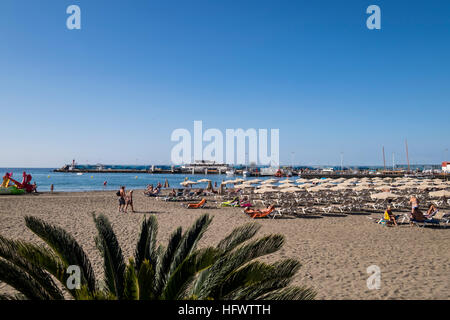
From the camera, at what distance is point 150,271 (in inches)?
103

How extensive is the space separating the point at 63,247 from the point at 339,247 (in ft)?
25.1

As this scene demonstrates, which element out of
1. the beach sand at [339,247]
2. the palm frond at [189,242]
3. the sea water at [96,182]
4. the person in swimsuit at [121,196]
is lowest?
the sea water at [96,182]

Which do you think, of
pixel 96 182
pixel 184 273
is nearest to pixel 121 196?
pixel 184 273

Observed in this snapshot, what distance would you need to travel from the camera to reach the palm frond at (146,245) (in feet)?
12.6

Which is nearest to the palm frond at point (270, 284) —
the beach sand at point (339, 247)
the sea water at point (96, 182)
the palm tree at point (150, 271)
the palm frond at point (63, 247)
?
the palm tree at point (150, 271)

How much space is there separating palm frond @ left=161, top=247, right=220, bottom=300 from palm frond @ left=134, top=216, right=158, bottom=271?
1068 millimetres

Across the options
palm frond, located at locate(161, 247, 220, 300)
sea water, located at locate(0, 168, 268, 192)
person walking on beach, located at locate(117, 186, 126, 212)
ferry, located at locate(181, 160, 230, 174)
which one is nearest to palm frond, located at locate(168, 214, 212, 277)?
palm frond, located at locate(161, 247, 220, 300)

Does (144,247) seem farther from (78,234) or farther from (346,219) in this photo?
(346,219)

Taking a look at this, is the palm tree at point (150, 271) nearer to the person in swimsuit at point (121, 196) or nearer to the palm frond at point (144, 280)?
the palm frond at point (144, 280)

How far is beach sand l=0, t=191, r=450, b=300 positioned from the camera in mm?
5715

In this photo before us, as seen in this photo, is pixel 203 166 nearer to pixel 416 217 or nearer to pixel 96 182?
pixel 96 182

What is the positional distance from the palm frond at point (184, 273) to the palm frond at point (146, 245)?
107cm

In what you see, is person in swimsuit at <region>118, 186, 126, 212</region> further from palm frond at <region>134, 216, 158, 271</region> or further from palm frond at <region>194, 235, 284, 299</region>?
palm frond at <region>194, 235, 284, 299</region>

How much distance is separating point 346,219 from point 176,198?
12.2 meters
